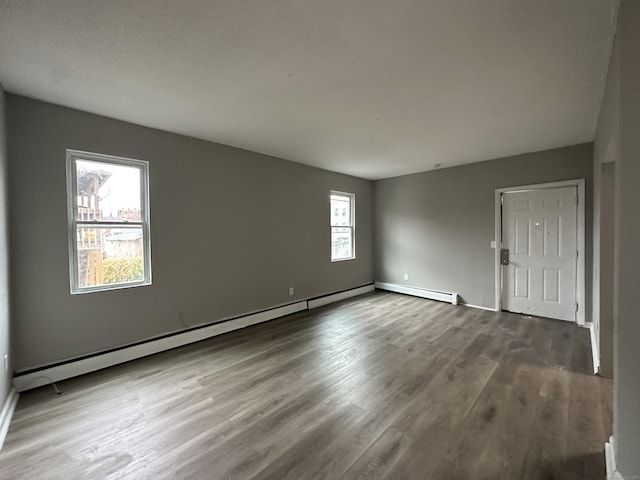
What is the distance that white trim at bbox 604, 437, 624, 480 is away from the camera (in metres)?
1.38

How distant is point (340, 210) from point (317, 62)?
390 centimetres

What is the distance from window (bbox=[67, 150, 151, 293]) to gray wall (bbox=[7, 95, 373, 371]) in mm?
84

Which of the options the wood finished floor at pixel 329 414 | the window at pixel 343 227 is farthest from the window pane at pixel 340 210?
the wood finished floor at pixel 329 414

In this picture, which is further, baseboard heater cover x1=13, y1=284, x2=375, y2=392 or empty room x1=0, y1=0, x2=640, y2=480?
baseboard heater cover x1=13, y1=284, x2=375, y2=392

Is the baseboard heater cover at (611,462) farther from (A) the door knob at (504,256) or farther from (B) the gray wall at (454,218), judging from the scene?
(A) the door knob at (504,256)

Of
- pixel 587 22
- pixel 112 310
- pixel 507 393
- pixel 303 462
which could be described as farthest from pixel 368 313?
pixel 587 22

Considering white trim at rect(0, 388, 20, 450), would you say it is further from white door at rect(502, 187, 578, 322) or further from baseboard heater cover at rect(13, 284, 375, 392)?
white door at rect(502, 187, 578, 322)

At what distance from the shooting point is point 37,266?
246cm

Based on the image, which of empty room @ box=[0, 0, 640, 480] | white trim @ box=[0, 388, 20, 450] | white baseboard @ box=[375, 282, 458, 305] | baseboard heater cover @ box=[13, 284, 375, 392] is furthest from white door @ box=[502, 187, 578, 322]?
white trim @ box=[0, 388, 20, 450]

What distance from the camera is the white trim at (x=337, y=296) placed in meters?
4.94

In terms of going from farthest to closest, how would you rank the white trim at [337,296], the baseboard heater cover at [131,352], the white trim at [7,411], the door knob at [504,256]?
the white trim at [337,296], the door knob at [504,256], the baseboard heater cover at [131,352], the white trim at [7,411]

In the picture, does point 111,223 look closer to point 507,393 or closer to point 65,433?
point 65,433

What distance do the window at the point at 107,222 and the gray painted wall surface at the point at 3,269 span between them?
44cm

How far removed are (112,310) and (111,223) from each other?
0.91 metres
